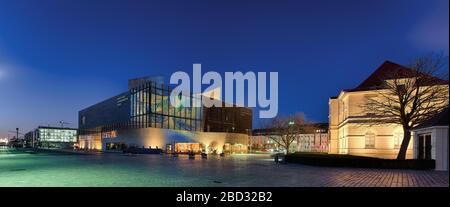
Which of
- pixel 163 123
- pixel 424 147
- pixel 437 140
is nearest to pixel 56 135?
pixel 163 123

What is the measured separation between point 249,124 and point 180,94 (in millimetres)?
30922

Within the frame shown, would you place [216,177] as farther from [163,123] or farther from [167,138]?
[163,123]

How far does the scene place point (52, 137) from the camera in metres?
179

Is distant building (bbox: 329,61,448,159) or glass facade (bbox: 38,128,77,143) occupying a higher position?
distant building (bbox: 329,61,448,159)

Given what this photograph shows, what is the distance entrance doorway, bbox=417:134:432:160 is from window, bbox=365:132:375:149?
48.2 ft

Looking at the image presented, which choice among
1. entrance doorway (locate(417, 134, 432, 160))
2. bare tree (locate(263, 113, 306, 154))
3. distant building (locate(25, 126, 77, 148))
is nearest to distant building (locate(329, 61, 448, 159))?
entrance doorway (locate(417, 134, 432, 160))

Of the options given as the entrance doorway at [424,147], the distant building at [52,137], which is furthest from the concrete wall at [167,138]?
the distant building at [52,137]

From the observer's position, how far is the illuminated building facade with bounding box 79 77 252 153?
224ft

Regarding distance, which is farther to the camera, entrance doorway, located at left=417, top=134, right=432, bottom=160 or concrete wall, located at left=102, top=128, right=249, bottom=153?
concrete wall, located at left=102, top=128, right=249, bottom=153

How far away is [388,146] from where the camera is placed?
4125 cm

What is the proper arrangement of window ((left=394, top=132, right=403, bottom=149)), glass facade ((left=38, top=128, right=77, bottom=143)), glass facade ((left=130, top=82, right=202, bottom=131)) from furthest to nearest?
glass facade ((left=38, top=128, right=77, bottom=143))
glass facade ((left=130, top=82, right=202, bottom=131))
window ((left=394, top=132, right=403, bottom=149))

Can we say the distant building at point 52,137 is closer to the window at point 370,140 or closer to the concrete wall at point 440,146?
the window at point 370,140

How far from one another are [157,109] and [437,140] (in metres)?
54.9

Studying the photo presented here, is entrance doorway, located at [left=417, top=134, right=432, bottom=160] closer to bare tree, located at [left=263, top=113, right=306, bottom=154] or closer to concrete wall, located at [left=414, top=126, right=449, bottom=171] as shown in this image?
concrete wall, located at [left=414, top=126, right=449, bottom=171]
